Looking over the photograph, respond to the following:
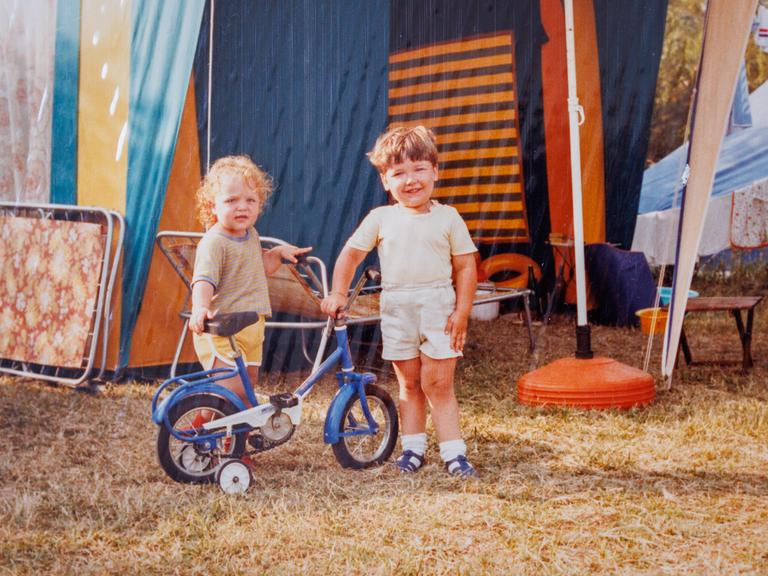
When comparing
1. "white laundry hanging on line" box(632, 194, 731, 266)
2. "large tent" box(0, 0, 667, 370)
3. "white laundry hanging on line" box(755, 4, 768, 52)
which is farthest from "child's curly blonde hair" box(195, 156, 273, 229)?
"white laundry hanging on line" box(632, 194, 731, 266)

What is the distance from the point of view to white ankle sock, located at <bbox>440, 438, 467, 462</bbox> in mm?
2904

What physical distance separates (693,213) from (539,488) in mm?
1553

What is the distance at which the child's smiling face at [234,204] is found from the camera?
2893 millimetres

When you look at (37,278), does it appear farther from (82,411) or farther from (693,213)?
(693,213)

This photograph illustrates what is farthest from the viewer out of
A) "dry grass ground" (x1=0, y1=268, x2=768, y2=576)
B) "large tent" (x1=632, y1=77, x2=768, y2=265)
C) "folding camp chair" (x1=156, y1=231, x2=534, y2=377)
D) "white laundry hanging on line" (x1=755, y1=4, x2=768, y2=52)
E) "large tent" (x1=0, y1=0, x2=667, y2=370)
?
"large tent" (x1=632, y1=77, x2=768, y2=265)

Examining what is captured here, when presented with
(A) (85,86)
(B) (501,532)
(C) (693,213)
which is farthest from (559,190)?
(B) (501,532)

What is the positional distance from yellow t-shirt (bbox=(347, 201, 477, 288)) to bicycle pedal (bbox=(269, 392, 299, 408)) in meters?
0.45

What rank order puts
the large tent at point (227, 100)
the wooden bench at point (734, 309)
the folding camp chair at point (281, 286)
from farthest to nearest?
the wooden bench at point (734, 309) < the large tent at point (227, 100) < the folding camp chair at point (281, 286)

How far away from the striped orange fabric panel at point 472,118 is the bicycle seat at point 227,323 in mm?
3414

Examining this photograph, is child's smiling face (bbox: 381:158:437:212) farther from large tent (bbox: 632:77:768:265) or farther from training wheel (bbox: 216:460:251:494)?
large tent (bbox: 632:77:768:265)

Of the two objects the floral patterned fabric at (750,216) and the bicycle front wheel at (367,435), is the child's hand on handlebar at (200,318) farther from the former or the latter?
the floral patterned fabric at (750,216)

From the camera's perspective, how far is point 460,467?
9.40 feet

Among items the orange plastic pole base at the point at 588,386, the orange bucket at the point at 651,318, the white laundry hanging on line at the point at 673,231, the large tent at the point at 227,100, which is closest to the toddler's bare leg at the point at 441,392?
the orange plastic pole base at the point at 588,386

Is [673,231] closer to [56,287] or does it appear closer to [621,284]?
[621,284]
